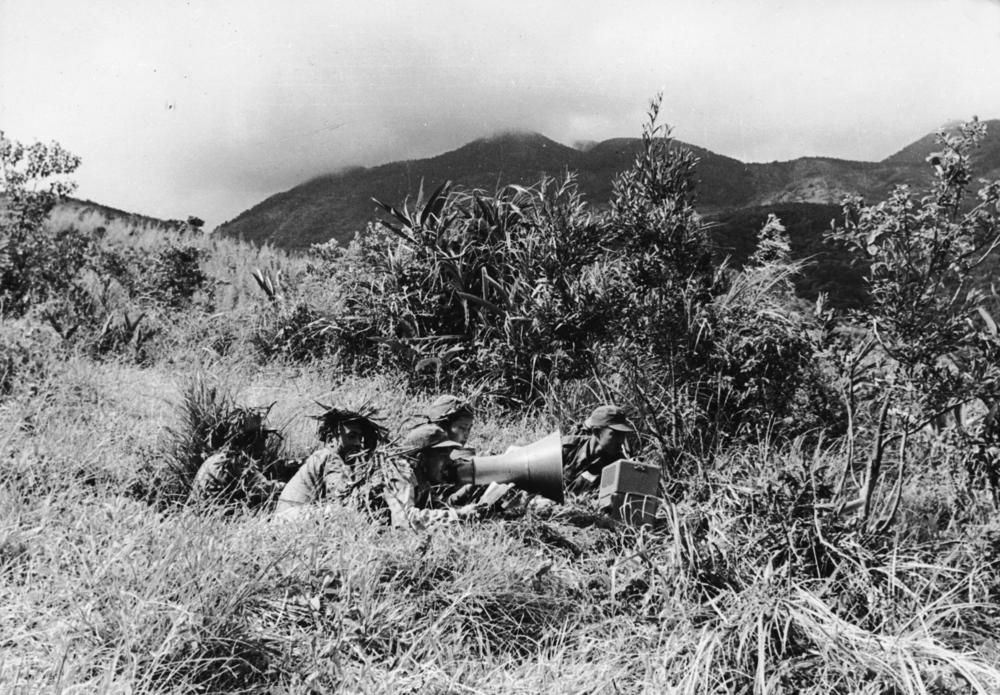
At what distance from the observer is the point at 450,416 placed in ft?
14.7

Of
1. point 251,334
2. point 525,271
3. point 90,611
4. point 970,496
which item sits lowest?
point 970,496

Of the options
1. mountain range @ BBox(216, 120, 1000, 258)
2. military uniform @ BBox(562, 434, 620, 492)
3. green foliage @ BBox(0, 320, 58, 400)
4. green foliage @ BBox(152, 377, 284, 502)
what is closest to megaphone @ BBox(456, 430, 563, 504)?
military uniform @ BBox(562, 434, 620, 492)

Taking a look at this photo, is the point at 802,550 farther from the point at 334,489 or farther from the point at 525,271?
the point at 525,271

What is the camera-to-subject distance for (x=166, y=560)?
294cm

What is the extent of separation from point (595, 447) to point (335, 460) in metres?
1.65

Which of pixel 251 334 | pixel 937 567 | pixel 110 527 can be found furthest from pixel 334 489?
pixel 251 334

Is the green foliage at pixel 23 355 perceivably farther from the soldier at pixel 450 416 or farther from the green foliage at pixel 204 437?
the soldier at pixel 450 416

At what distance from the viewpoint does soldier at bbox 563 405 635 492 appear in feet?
16.1

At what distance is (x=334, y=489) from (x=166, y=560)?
3.98 ft

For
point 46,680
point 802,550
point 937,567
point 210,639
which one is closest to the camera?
point 46,680

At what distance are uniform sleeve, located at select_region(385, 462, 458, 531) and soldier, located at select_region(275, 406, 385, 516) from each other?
184 millimetres

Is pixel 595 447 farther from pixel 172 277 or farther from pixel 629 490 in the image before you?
pixel 172 277

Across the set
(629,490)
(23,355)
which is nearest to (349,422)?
(629,490)

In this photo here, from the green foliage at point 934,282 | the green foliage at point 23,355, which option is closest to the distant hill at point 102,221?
the green foliage at point 23,355
